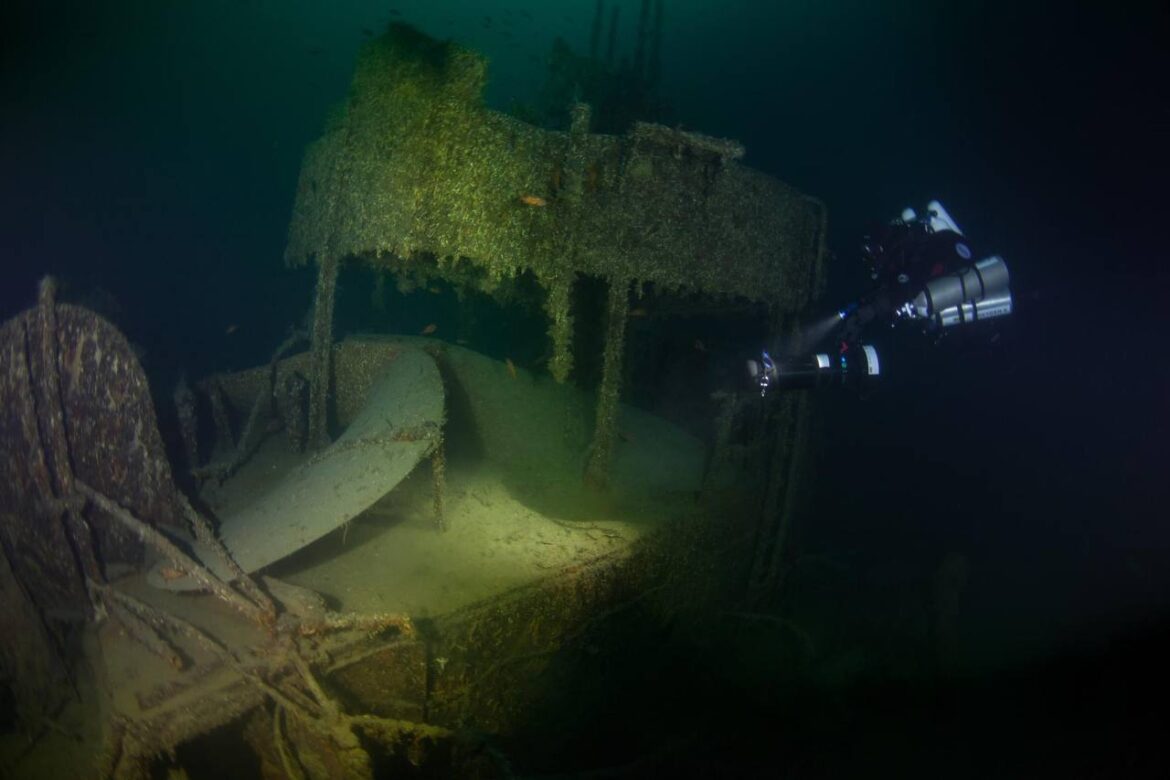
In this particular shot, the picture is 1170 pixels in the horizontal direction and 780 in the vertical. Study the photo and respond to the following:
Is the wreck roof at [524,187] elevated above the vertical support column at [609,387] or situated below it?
above

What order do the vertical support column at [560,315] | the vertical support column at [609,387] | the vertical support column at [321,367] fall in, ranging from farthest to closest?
the vertical support column at [321,367]
the vertical support column at [609,387]
the vertical support column at [560,315]

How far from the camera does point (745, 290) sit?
5.94m

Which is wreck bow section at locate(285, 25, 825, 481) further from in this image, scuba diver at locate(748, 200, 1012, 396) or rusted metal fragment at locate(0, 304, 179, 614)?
rusted metal fragment at locate(0, 304, 179, 614)

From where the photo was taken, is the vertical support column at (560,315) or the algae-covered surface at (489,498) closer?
the algae-covered surface at (489,498)

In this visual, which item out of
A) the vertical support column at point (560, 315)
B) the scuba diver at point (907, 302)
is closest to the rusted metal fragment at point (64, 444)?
the vertical support column at point (560, 315)

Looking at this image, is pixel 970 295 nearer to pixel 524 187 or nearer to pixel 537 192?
pixel 537 192

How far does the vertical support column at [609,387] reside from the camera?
5355mm

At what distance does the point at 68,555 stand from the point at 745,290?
617cm

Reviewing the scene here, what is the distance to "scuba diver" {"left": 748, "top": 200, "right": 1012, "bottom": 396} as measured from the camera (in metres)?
5.59

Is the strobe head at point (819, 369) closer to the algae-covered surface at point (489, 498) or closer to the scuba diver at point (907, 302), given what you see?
the scuba diver at point (907, 302)

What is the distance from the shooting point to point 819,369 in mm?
5621

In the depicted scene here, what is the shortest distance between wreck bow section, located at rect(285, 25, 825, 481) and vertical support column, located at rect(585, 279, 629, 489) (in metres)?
0.02

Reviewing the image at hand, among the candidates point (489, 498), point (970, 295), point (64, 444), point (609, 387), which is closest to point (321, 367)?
point (64, 444)

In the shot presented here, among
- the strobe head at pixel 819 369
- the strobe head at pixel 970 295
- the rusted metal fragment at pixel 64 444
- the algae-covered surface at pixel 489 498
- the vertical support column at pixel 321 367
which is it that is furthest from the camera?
the vertical support column at pixel 321 367
